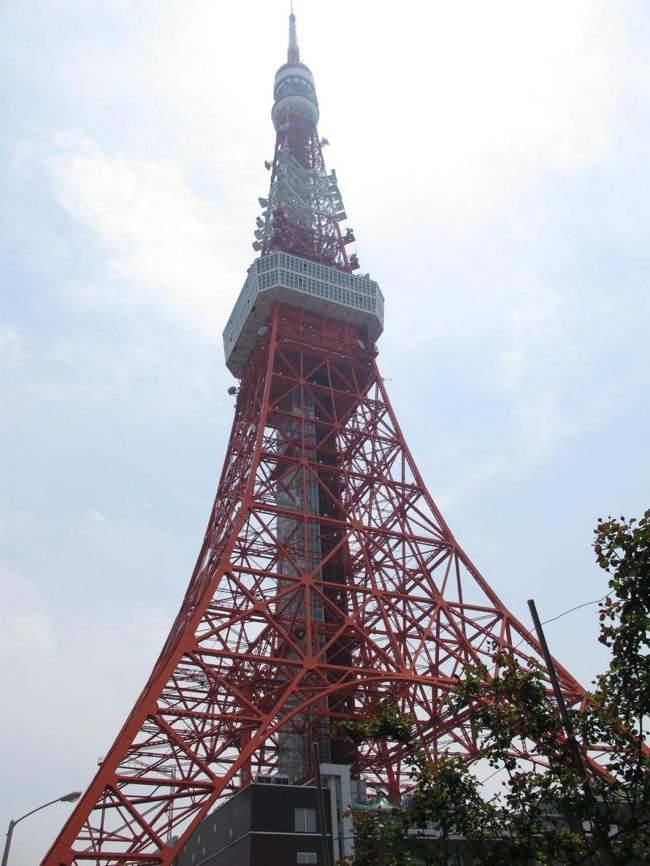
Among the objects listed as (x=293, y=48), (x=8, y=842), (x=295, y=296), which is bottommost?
(x=8, y=842)

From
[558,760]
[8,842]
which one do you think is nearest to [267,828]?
[8,842]

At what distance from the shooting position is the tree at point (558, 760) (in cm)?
984

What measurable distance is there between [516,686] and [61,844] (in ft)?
38.3

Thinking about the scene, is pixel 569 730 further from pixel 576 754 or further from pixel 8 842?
pixel 8 842

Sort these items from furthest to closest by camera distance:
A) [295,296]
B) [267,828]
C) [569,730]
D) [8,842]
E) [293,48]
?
[293,48] < [295,296] < [267,828] < [8,842] < [569,730]

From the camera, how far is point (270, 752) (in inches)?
1034

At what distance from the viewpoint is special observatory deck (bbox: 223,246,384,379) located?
3353 cm

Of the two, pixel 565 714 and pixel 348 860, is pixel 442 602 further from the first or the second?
pixel 565 714

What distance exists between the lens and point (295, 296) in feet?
110

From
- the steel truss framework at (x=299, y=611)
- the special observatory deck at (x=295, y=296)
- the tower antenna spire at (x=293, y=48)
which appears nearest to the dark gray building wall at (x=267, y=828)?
the steel truss framework at (x=299, y=611)

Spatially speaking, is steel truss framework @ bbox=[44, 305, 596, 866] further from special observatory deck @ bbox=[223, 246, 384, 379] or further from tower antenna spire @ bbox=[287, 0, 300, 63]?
tower antenna spire @ bbox=[287, 0, 300, 63]

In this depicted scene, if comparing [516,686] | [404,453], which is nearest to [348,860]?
[516,686]

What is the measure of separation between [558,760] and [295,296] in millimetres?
25160

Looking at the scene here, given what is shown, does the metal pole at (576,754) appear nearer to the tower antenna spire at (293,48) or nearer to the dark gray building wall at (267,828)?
the dark gray building wall at (267,828)
